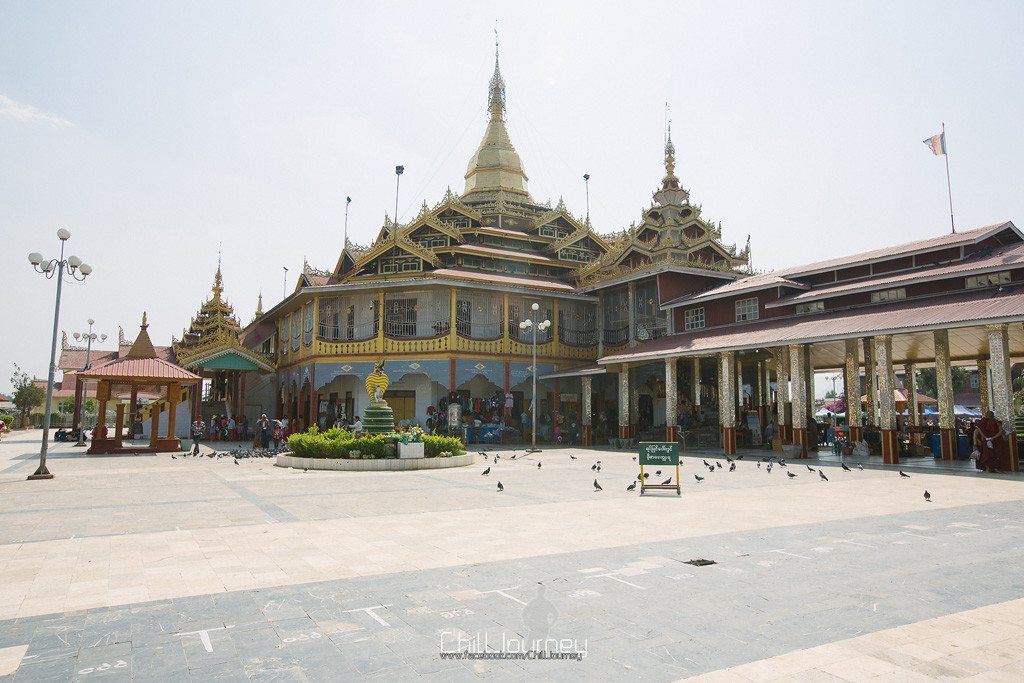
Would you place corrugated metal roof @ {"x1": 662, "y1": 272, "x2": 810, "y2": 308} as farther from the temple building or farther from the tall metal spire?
the tall metal spire

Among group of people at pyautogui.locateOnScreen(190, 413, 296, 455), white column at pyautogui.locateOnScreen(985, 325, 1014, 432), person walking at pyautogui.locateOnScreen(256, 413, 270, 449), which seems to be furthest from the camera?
group of people at pyautogui.locateOnScreen(190, 413, 296, 455)

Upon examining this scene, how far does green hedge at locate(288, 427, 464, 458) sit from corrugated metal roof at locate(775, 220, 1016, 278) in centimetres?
1770

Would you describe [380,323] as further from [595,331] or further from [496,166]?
[496,166]

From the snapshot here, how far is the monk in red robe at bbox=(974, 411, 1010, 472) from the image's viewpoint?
17359 millimetres

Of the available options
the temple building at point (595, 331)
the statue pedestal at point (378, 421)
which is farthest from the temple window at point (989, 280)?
the statue pedestal at point (378, 421)

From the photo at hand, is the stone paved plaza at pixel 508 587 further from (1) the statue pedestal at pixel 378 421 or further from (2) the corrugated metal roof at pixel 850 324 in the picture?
(1) the statue pedestal at pixel 378 421

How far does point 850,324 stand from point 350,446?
16300 mm

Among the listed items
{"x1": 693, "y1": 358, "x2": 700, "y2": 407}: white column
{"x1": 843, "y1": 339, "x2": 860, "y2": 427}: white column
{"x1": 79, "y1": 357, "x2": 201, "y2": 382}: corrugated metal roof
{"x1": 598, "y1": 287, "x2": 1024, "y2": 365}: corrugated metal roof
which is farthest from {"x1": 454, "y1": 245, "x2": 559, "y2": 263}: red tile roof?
{"x1": 843, "y1": 339, "x2": 860, "y2": 427}: white column

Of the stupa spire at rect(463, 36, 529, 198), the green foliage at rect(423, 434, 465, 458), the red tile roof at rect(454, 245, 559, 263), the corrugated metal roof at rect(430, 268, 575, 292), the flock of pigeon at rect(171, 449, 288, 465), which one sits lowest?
the flock of pigeon at rect(171, 449, 288, 465)

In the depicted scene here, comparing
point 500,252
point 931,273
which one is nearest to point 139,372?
point 500,252

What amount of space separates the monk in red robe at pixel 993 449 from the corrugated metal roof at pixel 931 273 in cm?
553

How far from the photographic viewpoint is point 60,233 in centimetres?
1789

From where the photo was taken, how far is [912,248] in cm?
2448

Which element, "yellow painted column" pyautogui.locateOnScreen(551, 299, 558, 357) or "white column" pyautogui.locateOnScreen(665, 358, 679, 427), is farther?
"yellow painted column" pyautogui.locateOnScreen(551, 299, 558, 357)
